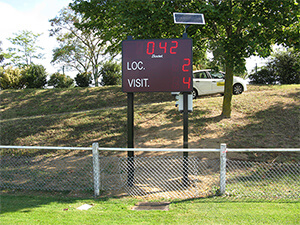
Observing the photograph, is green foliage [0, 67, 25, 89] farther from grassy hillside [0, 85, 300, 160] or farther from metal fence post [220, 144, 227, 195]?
metal fence post [220, 144, 227, 195]

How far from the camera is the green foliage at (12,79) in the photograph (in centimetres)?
2161

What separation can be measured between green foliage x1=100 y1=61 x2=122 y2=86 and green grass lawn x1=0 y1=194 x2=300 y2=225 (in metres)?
21.3

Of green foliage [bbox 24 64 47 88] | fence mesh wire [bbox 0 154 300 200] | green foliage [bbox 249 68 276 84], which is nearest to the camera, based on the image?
fence mesh wire [bbox 0 154 300 200]

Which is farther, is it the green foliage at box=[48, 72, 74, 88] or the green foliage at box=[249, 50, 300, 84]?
the green foliage at box=[48, 72, 74, 88]

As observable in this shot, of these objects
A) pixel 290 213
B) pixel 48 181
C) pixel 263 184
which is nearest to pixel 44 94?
pixel 48 181

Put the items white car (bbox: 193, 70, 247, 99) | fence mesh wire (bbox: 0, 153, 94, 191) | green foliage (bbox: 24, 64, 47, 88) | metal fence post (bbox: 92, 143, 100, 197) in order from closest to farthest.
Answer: metal fence post (bbox: 92, 143, 100, 197)
fence mesh wire (bbox: 0, 153, 94, 191)
white car (bbox: 193, 70, 247, 99)
green foliage (bbox: 24, 64, 47, 88)

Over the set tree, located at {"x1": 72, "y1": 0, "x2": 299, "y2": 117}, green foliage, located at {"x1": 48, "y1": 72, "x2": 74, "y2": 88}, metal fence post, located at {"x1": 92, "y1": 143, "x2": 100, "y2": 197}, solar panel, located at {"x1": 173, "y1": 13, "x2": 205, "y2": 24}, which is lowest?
metal fence post, located at {"x1": 92, "y1": 143, "x2": 100, "y2": 197}

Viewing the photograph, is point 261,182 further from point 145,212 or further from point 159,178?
point 145,212

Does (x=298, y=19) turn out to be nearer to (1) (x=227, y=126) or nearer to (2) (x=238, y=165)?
(1) (x=227, y=126)

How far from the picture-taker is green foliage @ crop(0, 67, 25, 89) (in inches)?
851

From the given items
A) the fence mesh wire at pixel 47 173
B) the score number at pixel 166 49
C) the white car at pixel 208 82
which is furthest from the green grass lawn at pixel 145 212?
the white car at pixel 208 82

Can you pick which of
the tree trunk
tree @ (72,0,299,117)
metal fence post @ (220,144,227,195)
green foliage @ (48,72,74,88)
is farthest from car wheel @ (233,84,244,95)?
green foliage @ (48,72,74,88)

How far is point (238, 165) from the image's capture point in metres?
8.20

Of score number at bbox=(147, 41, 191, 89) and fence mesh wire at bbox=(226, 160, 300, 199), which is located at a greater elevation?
score number at bbox=(147, 41, 191, 89)
